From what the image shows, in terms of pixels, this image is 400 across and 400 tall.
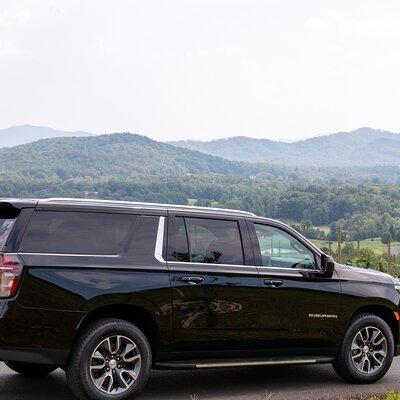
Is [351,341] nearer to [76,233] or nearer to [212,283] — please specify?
[212,283]

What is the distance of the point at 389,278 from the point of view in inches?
326

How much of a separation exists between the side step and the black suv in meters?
0.01

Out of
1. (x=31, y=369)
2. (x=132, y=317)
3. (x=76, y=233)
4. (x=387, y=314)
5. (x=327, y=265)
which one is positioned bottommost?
(x=31, y=369)

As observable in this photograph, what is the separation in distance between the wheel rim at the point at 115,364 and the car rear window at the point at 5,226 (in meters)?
1.11

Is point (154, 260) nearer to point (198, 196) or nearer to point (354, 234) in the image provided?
point (354, 234)

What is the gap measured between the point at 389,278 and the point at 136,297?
291cm

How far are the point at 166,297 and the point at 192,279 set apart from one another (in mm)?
288

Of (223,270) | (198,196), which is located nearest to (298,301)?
(223,270)

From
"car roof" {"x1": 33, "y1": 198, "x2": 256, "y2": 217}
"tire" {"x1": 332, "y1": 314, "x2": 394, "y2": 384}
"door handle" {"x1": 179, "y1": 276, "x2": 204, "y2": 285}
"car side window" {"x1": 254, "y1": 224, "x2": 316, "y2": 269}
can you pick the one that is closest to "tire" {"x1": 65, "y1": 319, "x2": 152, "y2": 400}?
"door handle" {"x1": 179, "y1": 276, "x2": 204, "y2": 285}

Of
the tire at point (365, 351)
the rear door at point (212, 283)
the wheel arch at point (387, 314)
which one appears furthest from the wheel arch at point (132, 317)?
the wheel arch at point (387, 314)

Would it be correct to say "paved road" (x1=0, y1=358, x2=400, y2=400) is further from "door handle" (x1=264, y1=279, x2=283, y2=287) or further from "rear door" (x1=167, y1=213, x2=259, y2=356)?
"door handle" (x1=264, y1=279, x2=283, y2=287)

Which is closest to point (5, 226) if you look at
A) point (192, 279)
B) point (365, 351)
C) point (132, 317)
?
point (132, 317)

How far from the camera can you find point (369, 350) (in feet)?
26.2

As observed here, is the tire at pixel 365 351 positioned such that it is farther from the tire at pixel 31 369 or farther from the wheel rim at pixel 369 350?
the tire at pixel 31 369
